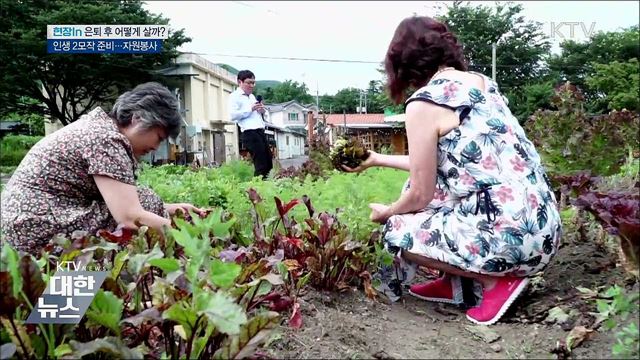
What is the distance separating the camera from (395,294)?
7.97ft

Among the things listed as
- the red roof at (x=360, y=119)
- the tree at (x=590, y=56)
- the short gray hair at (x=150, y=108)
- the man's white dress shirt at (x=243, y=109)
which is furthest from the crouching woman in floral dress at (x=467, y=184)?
the tree at (x=590, y=56)

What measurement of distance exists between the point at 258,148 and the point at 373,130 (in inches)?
176

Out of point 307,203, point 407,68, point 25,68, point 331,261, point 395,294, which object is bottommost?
point 395,294

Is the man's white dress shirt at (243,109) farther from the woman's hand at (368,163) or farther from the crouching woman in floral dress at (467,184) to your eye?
the crouching woman in floral dress at (467,184)

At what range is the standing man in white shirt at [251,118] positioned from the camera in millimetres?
6512

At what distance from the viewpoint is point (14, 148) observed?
3278 centimetres

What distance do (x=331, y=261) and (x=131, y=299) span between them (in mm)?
849

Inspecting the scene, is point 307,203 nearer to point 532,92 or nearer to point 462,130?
point 462,130

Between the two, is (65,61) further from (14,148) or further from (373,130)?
(373,130)

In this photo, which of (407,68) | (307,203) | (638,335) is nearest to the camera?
(638,335)

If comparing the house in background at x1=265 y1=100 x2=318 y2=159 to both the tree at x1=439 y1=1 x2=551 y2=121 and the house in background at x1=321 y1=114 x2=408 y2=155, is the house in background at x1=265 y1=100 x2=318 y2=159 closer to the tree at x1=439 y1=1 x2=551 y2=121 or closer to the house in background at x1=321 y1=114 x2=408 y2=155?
the house in background at x1=321 y1=114 x2=408 y2=155

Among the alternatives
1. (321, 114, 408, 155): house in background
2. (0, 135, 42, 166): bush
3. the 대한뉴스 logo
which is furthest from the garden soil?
(0, 135, 42, 166): bush

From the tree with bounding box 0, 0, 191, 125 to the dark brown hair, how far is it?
18.7 m

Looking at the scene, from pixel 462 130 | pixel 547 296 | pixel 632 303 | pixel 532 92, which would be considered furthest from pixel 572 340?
pixel 532 92
